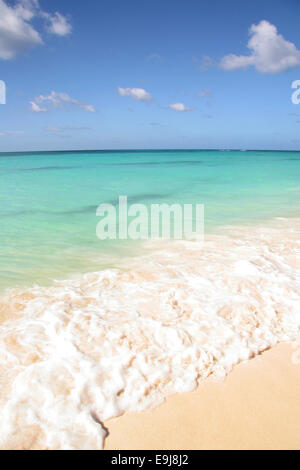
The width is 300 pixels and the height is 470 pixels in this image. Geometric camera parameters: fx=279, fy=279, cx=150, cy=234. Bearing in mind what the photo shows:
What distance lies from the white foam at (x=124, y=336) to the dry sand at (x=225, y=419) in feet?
0.44

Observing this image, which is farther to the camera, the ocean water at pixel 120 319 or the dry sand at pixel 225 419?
the ocean water at pixel 120 319

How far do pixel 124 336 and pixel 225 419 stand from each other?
4.41ft

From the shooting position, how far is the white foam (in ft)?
7.90

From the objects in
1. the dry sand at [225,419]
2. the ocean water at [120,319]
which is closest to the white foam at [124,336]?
the ocean water at [120,319]

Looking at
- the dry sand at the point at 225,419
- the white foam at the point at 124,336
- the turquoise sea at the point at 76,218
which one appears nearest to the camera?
the dry sand at the point at 225,419

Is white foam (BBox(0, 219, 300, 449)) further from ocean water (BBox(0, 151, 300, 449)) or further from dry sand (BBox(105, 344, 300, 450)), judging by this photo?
dry sand (BBox(105, 344, 300, 450))

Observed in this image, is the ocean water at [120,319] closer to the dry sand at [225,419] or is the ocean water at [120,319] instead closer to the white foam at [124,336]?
the white foam at [124,336]

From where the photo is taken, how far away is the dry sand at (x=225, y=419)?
2232 millimetres

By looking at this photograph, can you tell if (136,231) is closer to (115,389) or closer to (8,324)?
(8,324)

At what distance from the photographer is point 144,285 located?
4523 millimetres

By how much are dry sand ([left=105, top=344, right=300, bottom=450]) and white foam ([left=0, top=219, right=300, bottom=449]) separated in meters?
0.13

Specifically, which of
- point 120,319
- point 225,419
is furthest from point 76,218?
point 225,419

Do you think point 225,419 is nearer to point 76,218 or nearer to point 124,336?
point 124,336
